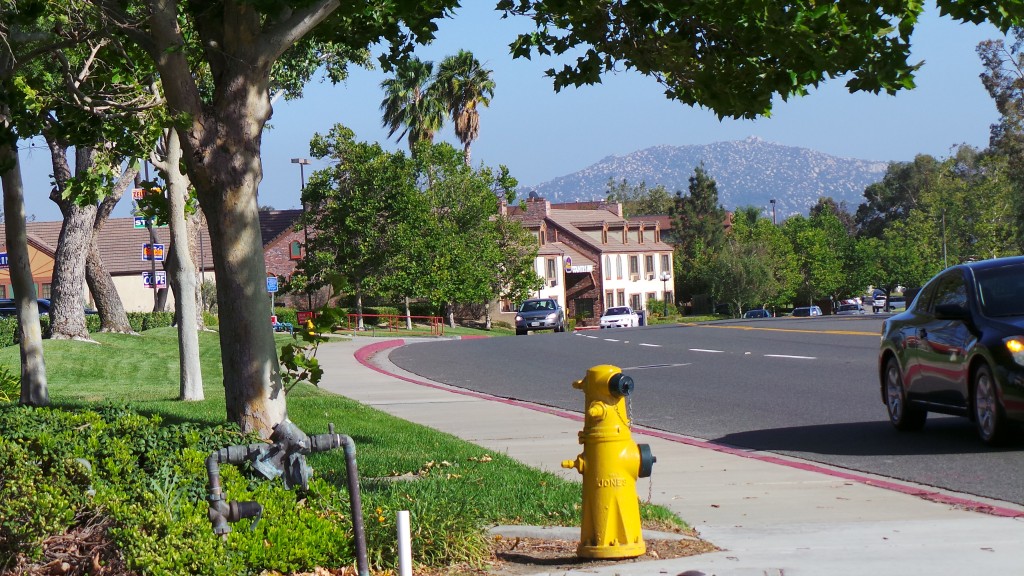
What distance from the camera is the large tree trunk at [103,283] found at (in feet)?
102

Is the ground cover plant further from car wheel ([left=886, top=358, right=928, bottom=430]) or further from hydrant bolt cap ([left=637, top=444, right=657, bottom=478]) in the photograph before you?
car wheel ([left=886, top=358, right=928, bottom=430])

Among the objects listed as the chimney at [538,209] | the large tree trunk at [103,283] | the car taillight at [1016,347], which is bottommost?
the car taillight at [1016,347]

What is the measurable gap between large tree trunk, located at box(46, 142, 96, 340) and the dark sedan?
21.0 meters

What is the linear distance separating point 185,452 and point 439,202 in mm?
57436

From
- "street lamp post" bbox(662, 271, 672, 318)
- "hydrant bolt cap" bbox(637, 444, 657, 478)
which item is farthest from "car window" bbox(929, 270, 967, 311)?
"street lamp post" bbox(662, 271, 672, 318)

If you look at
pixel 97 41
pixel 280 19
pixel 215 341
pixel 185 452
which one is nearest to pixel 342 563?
pixel 185 452

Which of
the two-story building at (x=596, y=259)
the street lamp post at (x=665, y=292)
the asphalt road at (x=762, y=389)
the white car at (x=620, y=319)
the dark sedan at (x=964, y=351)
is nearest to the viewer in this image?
the dark sedan at (x=964, y=351)

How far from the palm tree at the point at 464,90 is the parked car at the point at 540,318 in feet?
52.9

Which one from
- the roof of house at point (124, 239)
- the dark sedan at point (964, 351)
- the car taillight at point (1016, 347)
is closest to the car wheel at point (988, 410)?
the dark sedan at point (964, 351)

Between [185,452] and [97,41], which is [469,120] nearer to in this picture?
[97,41]

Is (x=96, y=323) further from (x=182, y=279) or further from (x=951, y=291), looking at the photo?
(x=951, y=291)

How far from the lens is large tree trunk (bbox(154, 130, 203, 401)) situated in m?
17.1

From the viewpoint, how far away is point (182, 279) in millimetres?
17828

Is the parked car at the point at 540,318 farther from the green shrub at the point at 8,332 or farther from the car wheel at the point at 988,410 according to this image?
the car wheel at the point at 988,410
